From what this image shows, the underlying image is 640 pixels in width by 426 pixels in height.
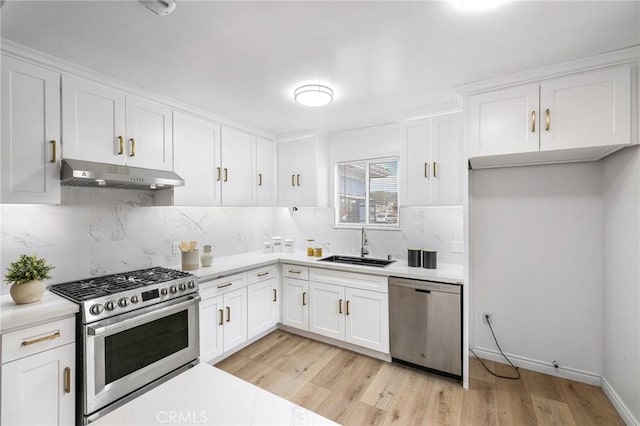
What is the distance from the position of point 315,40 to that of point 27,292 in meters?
2.37

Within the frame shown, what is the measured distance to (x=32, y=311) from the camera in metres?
1.68

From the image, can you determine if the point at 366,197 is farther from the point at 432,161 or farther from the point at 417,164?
the point at 432,161

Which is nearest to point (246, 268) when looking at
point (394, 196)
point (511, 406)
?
point (394, 196)

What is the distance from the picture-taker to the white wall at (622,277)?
1.90 metres

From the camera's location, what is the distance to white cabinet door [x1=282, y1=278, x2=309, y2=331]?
332 centimetres

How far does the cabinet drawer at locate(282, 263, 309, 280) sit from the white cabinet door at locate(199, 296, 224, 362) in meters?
0.89

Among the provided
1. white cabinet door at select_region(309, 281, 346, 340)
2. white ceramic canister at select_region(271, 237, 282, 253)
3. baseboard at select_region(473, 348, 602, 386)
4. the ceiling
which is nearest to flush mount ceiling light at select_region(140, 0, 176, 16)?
the ceiling

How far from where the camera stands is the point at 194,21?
1.56m

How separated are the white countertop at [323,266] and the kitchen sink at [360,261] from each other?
4.2 inches

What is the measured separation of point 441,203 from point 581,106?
48.4 inches

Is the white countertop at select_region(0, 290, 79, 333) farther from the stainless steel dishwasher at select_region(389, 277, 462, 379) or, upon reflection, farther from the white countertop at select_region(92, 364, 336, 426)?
the stainless steel dishwasher at select_region(389, 277, 462, 379)

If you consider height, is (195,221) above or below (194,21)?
below

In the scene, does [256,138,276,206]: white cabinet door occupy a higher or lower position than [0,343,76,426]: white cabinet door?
higher

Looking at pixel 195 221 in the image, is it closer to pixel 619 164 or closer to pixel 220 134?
pixel 220 134
